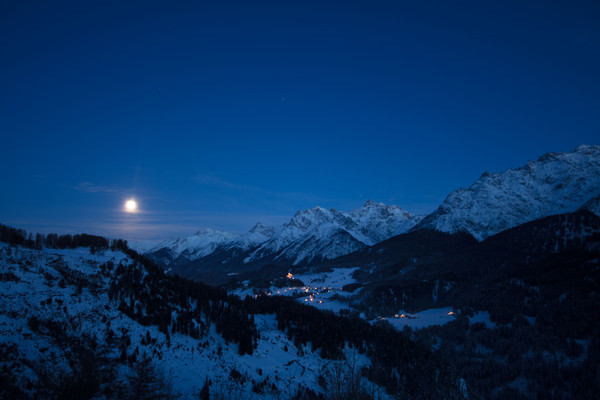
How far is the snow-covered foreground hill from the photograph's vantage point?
32125mm

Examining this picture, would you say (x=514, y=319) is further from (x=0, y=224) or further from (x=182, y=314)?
(x=0, y=224)

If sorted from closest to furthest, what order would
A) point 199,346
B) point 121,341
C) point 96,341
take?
point 96,341 < point 121,341 < point 199,346

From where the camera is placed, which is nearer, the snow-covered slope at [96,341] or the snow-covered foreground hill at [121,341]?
the snow-covered foreground hill at [121,341]

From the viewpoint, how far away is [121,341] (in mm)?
42875

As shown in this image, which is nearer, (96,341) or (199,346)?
(96,341)

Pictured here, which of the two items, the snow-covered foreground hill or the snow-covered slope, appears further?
the snow-covered slope

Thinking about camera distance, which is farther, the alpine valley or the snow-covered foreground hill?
the alpine valley

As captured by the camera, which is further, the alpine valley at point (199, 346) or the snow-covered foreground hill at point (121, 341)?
the alpine valley at point (199, 346)

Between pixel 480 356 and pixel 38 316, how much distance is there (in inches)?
5512

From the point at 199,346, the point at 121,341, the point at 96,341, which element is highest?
the point at 96,341

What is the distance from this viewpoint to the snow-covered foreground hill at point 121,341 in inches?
1265

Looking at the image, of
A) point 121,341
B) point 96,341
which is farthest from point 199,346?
point 96,341

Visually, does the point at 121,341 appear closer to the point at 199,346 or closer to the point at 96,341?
the point at 96,341

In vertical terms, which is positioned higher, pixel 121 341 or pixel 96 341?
pixel 96 341
